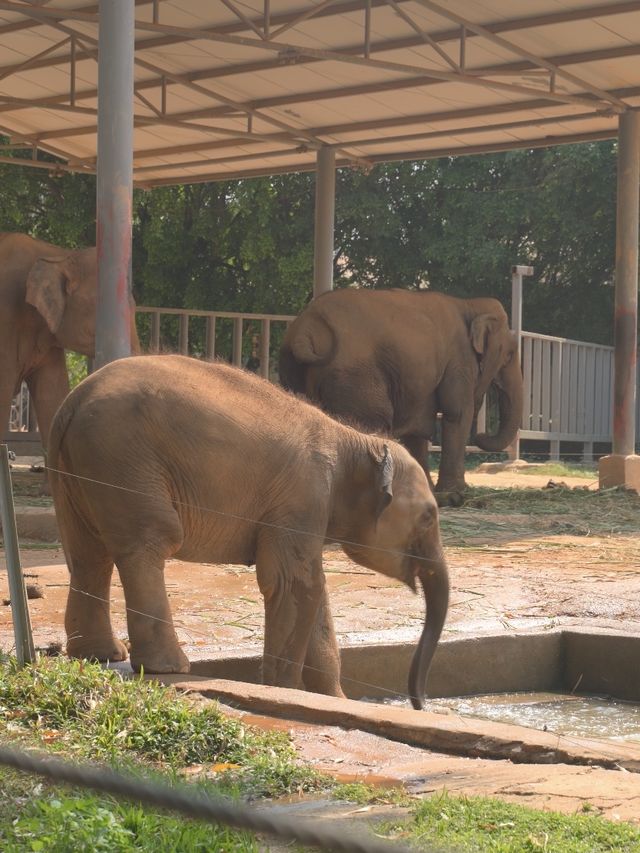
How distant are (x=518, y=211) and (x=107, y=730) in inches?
929

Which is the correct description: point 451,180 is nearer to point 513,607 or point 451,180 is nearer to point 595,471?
point 595,471

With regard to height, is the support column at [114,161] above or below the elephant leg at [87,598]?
above

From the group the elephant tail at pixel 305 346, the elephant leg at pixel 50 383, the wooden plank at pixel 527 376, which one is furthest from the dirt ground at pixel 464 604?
the wooden plank at pixel 527 376

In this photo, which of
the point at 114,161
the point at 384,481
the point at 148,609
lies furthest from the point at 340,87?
the point at 148,609

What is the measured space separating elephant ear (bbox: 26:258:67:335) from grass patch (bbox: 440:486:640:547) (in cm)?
384

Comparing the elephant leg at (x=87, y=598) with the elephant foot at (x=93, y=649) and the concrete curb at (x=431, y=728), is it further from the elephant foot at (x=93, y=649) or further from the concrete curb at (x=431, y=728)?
the concrete curb at (x=431, y=728)

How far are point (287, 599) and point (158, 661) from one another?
629 mm

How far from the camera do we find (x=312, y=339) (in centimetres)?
1310

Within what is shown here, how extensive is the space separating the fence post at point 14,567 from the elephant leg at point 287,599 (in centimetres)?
113

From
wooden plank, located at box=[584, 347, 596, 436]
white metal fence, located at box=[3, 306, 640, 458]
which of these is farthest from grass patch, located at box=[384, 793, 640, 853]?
wooden plank, located at box=[584, 347, 596, 436]

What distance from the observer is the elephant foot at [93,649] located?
562 cm

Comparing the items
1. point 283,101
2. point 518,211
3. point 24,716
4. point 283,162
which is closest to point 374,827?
point 24,716

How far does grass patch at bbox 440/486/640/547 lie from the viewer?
449 inches

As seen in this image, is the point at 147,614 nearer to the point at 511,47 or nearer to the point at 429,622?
the point at 429,622
